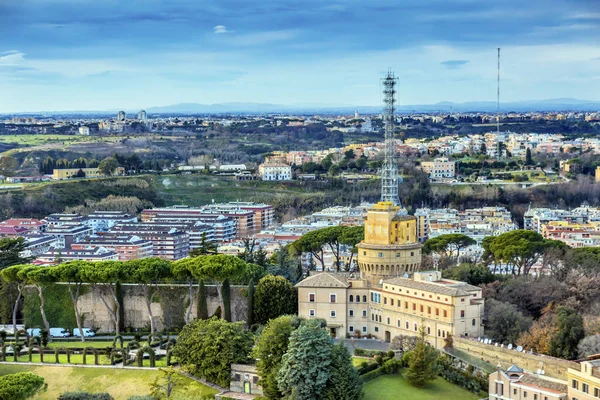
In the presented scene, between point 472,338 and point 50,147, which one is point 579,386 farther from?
point 50,147

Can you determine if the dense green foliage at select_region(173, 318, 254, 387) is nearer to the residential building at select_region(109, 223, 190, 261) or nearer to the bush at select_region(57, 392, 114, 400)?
the bush at select_region(57, 392, 114, 400)

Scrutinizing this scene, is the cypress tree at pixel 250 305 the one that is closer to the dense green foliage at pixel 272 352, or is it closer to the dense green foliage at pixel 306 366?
the dense green foliage at pixel 272 352

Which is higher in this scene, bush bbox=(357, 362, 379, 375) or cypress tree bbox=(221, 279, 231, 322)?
cypress tree bbox=(221, 279, 231, 322)

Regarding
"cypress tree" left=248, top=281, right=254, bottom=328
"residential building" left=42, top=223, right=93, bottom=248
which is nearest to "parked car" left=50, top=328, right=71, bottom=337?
"cypress tree" left=248, top=281, right=254, bottom=328

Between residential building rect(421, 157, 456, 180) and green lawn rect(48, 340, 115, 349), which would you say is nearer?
green lawn rect(48, 340, 115, 349)

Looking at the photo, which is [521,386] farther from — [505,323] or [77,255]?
[77,255]

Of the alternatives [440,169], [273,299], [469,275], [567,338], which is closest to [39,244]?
[273,299]
